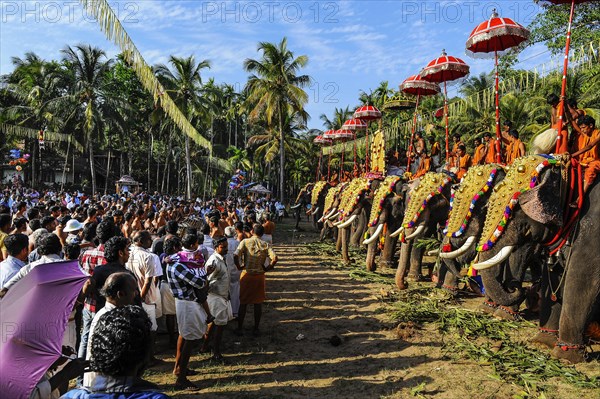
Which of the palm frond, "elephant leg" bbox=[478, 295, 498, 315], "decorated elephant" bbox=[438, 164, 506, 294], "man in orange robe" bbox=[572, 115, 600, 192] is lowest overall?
"elephant leg" bbox=[478, 295, 498, 315]

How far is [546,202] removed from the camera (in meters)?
5.44

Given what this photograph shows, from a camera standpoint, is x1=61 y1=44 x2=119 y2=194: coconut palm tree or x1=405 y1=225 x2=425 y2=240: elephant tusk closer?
x1=405 y1=225 x2=425 y2=240: elephant tusk

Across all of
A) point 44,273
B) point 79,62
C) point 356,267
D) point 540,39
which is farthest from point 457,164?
point 79,62

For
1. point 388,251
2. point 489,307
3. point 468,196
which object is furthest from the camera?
point 388,251

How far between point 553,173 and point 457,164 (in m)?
5.17

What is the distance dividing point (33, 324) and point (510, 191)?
5516mm

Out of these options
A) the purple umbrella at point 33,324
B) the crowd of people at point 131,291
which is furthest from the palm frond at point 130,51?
the purple umbrella at point 33,324

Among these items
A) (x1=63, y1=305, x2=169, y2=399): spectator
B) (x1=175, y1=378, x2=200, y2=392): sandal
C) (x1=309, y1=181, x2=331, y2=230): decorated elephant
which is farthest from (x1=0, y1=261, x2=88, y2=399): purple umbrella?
(x1=309, y1=181, x2=331, y2=230): decorated elephant

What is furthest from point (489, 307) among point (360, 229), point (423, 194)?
point (360, 229)

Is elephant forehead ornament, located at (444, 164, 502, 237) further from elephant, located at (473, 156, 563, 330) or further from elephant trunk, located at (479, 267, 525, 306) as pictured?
elephant trunk, located at (479, 267, 525, 306)

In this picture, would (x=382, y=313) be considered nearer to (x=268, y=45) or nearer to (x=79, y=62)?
(x=268, y=45)

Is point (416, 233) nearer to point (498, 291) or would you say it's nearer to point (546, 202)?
point (498, 291)

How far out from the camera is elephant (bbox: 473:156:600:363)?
527 cm

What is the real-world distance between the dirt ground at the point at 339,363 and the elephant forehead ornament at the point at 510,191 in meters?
1.68
